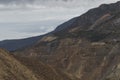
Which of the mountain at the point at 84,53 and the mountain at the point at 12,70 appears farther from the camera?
the mountain at the point at 84,53

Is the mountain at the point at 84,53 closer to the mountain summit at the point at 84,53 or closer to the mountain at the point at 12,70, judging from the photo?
the mountain summit at the point at 84,53

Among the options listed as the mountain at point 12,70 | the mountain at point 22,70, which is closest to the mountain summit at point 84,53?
the mountain at point 22,70

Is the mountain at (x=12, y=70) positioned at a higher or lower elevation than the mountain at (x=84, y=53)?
higher

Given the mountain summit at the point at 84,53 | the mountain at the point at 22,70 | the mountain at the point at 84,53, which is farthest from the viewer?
the mountain at the point at 84,53

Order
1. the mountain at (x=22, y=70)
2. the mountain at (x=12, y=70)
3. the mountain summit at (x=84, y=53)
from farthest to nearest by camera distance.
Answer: the mountain summit at (x=84, y=53)
the mountain at (x=22, y=70)
the mountain at (x=12, y=70)

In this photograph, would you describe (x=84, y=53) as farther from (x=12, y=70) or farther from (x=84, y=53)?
(x=12, y=70)

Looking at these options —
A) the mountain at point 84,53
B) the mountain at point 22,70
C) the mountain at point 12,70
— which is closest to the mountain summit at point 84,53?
the mountain at point 84,53

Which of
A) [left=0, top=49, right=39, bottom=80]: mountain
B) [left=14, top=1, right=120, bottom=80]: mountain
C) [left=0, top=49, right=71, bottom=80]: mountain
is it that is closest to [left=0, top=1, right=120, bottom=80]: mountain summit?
[left=14, top=1, right=120, bottom=80]: mountain

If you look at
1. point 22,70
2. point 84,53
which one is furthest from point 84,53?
point 22,70

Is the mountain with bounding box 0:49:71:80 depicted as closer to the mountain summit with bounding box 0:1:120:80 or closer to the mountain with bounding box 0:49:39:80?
the mountain with bounding box 0:49:39:80

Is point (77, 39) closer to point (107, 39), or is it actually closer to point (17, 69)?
point (107, 39)

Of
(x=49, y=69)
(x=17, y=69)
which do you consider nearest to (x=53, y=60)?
(x=49, y=69)

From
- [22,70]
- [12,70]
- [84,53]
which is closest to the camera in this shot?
[12,70]

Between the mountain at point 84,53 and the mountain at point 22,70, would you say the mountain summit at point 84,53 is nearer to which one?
the mountain at point 84,53
